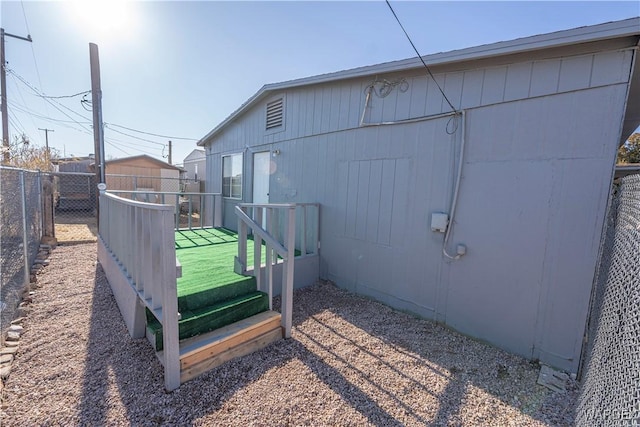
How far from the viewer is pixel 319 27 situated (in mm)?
3869

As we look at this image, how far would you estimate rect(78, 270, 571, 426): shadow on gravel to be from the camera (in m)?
1.85

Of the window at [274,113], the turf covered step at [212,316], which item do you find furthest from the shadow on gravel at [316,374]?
the window at [274,113]

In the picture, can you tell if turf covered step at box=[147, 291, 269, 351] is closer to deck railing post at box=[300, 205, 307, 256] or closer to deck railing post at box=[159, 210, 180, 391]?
deck railing post at box=[159, 210, 180, 391]

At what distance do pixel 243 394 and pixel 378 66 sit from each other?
3.85 metres

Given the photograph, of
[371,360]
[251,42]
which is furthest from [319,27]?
[371,360]

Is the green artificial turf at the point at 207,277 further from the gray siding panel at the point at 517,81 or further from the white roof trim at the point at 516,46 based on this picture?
the gray siding panel at the point at 517,81

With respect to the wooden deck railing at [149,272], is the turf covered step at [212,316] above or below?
below

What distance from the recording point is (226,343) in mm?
2332

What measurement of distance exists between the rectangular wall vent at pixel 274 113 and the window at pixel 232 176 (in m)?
1.39

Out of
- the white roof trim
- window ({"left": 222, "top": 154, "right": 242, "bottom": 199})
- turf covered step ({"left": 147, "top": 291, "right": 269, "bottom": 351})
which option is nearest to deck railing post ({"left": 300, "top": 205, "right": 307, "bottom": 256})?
turf covered step ({"left": 147, "top": 291, "right": 269, "bottom": 351})

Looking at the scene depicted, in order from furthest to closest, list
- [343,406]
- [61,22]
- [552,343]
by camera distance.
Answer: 1. [61,22]
2. [552,343]
3. [343,406]

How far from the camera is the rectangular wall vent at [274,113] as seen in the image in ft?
17.6

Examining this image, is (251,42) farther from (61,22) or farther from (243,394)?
(243,394)

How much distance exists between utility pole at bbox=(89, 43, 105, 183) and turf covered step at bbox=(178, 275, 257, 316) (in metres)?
5.61
